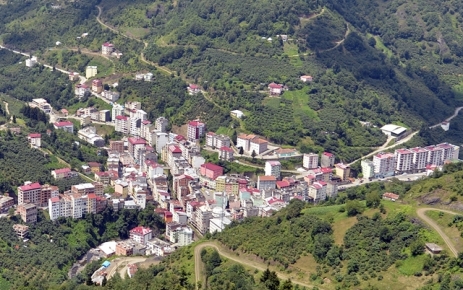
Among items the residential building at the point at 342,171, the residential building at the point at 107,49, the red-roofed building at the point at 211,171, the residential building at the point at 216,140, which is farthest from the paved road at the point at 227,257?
the residential building at the point at 107,49

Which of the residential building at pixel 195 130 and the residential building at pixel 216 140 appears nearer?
the residential building at pixel 216 140

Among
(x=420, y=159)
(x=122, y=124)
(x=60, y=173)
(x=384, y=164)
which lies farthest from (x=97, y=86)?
(x=420, y=159)

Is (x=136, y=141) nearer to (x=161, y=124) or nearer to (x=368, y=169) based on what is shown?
(x=161, y=124)

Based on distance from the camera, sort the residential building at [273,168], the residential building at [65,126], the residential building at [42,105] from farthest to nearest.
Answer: the residential building at [42,105], the residential building at [65,126], the residential building at [273,168]

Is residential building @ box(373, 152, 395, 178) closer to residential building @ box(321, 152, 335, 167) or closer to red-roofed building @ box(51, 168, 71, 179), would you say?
residential building @ box(321, 152, 335, 167)

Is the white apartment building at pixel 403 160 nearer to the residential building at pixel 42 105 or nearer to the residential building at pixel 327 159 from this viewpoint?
the residential building at pixel 327 159

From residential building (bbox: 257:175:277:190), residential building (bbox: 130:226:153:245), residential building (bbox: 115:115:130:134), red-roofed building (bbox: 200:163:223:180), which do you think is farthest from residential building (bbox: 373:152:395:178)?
residential building (bbox: 115:115:130:134)
